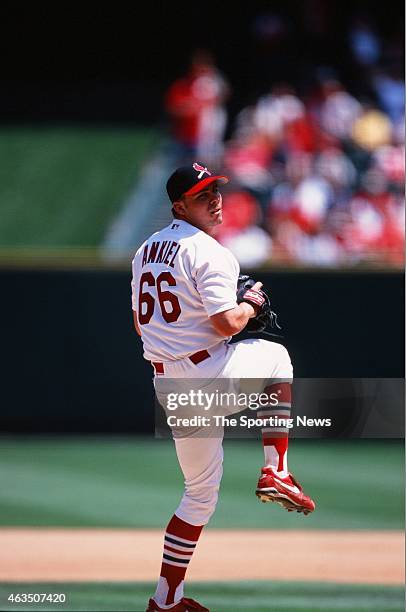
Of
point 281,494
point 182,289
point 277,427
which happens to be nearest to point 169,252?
point 182,289

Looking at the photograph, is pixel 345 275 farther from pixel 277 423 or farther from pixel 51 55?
pixel 51 55

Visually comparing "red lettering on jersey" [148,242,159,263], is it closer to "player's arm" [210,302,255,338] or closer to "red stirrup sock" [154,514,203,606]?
"player's arm" [210,302,255,338]

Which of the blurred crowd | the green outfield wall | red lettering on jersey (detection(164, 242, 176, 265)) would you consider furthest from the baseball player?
the blurred crowd

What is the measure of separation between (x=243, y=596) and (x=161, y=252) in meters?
2.16

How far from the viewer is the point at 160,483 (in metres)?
8.95

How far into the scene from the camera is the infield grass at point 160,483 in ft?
26.0

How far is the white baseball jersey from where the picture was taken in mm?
4168

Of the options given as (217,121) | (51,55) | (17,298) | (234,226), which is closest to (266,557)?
(17,298)

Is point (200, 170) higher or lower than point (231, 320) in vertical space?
higher

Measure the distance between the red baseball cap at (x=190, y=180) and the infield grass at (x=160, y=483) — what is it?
3908mm

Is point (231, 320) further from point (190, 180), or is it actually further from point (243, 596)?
point (243, 596)

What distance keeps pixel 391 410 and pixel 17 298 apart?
224 inches

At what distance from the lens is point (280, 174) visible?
39.0 ft

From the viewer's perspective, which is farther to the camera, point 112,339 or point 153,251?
point 112,339
